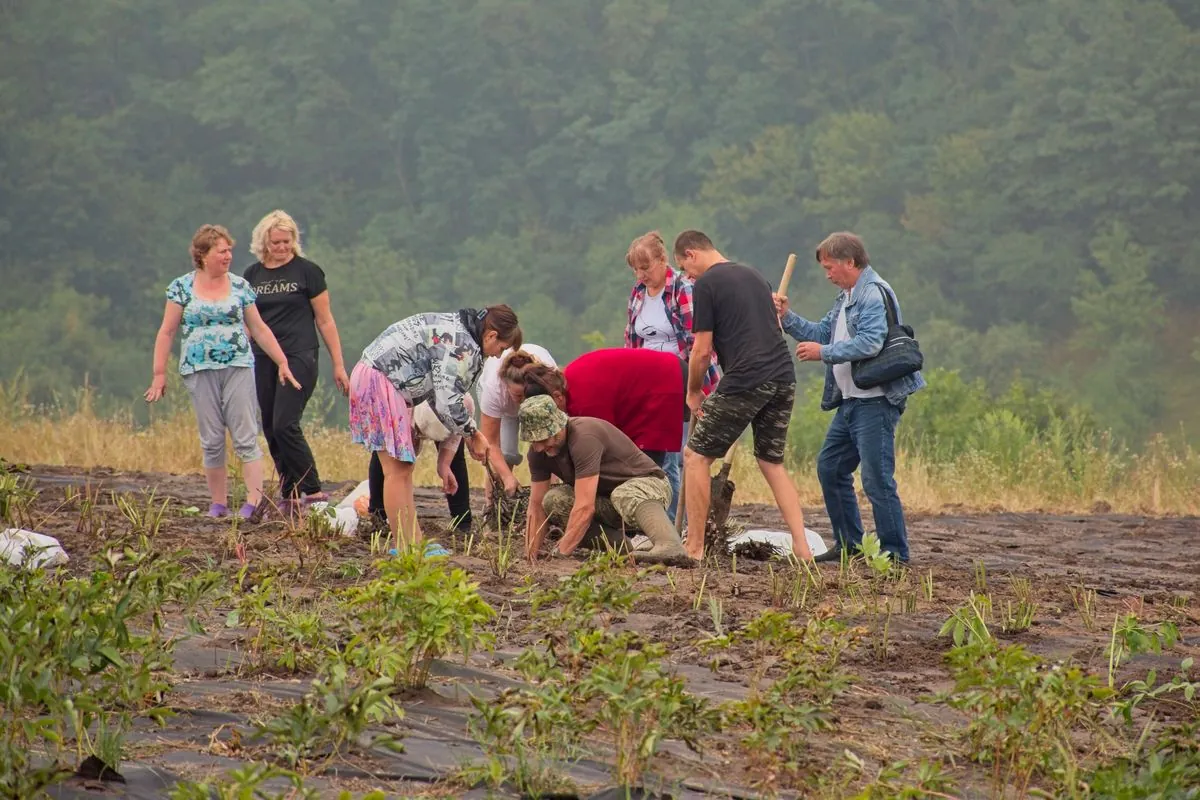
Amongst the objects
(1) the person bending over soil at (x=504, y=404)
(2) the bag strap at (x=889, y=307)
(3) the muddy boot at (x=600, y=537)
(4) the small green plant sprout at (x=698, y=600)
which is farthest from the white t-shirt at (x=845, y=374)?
(4) the small green plant sprout at (x=698, y=600)

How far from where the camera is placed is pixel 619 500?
8.29 m

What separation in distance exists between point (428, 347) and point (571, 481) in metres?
1.00

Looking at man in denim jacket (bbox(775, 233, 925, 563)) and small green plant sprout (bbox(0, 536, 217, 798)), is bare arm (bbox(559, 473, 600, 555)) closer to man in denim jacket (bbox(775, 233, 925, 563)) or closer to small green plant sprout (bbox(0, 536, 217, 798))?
man in denim jacket (bbox(775, 233, 925, 563))

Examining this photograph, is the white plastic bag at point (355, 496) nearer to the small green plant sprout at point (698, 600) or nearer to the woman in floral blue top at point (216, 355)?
the woman in floral blue top at point (216, 355)

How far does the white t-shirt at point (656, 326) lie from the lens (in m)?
9.49

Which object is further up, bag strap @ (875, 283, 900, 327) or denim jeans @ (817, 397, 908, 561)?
bag strap @ (875, 283, 900, 327)

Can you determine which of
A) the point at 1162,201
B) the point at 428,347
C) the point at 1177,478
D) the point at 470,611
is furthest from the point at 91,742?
the point at 1162,201

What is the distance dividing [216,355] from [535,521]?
2162mm

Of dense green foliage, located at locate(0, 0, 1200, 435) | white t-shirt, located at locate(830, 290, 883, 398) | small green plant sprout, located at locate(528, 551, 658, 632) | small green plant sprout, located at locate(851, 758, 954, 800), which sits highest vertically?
dense green foliage, located at locate(0, 0, 1200, 435)

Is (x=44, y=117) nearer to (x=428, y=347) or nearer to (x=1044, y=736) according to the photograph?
(x=428, y=347)

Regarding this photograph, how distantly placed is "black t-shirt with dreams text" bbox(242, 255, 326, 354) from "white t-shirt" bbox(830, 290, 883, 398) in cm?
310

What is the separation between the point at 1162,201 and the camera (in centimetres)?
4488

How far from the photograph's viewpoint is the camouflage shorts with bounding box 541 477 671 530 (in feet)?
27.1

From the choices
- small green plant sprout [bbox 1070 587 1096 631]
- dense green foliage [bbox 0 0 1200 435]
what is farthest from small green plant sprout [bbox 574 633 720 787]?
dense green foliage [bbox 0 0 1200 435]
